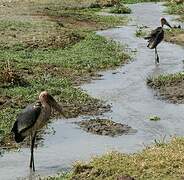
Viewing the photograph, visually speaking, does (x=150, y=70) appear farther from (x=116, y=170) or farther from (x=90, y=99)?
(x=116, y=170)

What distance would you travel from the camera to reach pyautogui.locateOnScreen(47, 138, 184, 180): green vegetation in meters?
9.53

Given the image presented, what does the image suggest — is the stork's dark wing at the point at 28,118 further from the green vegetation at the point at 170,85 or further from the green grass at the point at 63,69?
the green vegetation at the point at 170,85

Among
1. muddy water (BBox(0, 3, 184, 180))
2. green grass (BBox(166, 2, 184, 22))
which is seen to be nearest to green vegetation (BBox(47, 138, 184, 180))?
muddy water (BBox(0, 3, 184, 180))

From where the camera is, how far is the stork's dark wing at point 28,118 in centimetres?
1099

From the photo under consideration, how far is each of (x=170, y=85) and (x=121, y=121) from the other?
4068mm

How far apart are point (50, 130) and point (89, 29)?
18.6 meters

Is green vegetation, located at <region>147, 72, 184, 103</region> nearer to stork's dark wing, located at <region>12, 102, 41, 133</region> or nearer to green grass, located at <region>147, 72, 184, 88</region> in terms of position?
green grass, located at <region>147, 72, 184, 88</region>

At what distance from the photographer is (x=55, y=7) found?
4097cm

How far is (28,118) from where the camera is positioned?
433 inches

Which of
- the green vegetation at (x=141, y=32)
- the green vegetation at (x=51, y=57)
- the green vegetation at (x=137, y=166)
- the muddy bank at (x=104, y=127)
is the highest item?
the green vegetation at (x=137, y=166)

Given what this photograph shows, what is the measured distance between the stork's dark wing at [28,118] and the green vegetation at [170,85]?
22.0ft

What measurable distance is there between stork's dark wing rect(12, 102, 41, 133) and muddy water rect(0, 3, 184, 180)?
2.75 feet

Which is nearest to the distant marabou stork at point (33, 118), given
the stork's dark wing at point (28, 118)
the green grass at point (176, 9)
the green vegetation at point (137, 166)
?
the stork's dark wing at point (28, 118)

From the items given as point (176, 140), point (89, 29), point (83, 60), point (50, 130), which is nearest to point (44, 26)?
point (89, 29)
